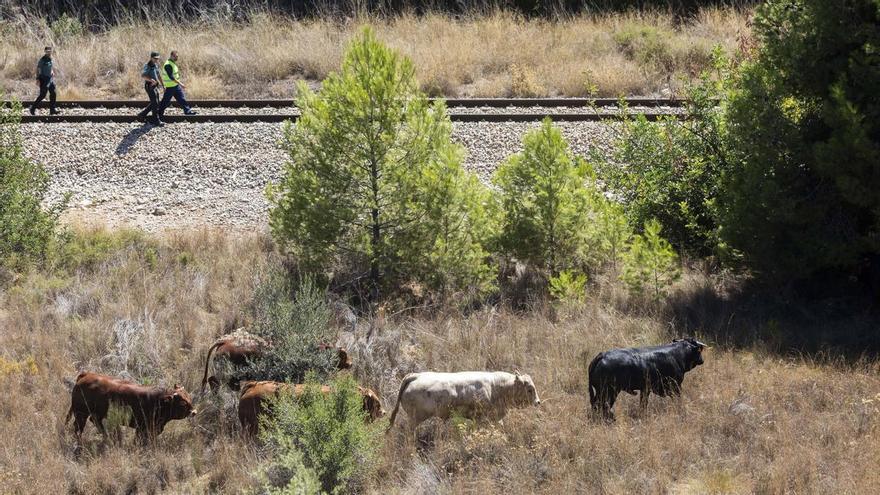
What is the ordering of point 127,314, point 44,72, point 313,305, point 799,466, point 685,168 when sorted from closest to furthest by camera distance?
point 799,466, point 313,305, point 127,314, point 685,168, point 44,72

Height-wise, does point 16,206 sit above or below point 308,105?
below

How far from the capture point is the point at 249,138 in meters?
17.4

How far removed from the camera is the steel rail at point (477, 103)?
1855 centimetres

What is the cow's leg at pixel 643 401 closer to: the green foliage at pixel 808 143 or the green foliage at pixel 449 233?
the green foliage at pixel 808 143

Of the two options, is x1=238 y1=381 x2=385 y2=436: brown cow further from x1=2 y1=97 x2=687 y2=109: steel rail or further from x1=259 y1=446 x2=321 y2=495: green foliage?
x1=2 y1=97 x2=687 y2=109: steel rail

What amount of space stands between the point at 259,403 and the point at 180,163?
8.74 metres

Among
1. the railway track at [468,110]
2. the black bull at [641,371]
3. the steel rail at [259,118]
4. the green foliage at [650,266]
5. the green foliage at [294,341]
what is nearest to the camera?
the black bull at [641,371]

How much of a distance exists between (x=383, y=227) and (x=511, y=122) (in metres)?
6.53

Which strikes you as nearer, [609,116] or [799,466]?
[799,466]

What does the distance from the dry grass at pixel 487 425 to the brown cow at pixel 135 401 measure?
0.87ft

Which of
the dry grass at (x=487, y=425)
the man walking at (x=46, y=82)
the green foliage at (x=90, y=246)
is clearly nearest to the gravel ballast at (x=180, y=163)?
the green foliage at (x=90, y=246)

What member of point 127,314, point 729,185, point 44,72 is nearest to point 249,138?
point 44,72

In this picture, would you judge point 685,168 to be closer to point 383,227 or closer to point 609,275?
point 609,275

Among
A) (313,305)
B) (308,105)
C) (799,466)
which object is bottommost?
(799,466)
